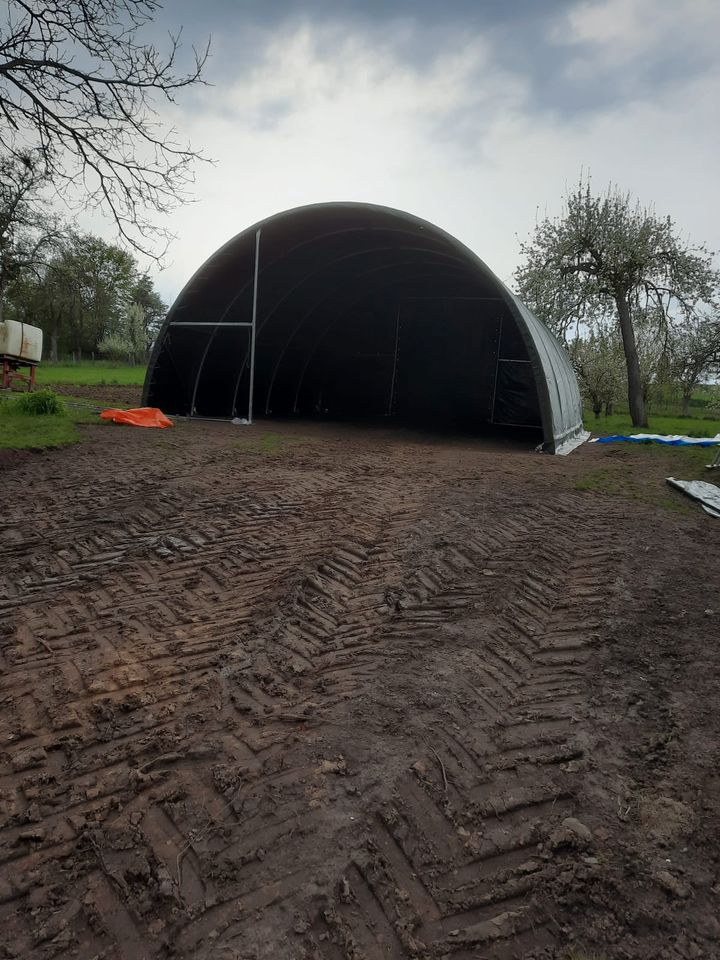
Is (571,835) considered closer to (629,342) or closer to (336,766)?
(336,766)

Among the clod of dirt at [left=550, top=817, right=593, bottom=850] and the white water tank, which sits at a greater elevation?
the white water tank

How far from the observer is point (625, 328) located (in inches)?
887

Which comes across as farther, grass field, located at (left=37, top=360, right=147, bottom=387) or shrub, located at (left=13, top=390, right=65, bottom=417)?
grass field, located at (left=37, top=360, right=147, bottom=387)

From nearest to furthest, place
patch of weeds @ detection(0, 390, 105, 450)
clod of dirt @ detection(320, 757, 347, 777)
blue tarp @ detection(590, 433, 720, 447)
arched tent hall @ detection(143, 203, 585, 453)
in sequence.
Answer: clod of dirt @ detection(320, 757, 347, 777) < patch of weeds @ detection(0, 390, 105, 450) < arched tent hall @ detection(143, 203, 585, 453) < blue tarp @ detection(590, 433, 720, 447)

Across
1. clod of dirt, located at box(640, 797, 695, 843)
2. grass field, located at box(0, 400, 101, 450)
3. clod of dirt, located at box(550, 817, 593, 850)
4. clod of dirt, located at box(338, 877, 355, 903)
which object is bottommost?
clod of dirt, located at box(338, 877, 355, 903)

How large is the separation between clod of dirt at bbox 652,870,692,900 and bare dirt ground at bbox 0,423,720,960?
0.04 ft

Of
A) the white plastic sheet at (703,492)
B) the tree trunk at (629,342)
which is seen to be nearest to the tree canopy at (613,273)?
the tree trunk at (629,342)

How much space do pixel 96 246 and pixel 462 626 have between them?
5067cm

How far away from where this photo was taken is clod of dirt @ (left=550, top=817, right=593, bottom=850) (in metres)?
2.50

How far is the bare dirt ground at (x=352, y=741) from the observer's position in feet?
7.27

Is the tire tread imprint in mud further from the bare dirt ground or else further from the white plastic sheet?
the white plastic sheet

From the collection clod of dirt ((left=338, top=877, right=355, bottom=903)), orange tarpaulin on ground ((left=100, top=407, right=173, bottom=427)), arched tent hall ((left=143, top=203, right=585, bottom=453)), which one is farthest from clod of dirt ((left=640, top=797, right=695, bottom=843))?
orange tarpaulin on ground ((left=100, top=407, right=173, bottom=427))

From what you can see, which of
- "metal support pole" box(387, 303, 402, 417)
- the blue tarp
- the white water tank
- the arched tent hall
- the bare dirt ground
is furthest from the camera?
"metal support pole" box(387, 303, 402, 417)

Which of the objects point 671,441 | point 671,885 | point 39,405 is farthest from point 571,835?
point 671,441
